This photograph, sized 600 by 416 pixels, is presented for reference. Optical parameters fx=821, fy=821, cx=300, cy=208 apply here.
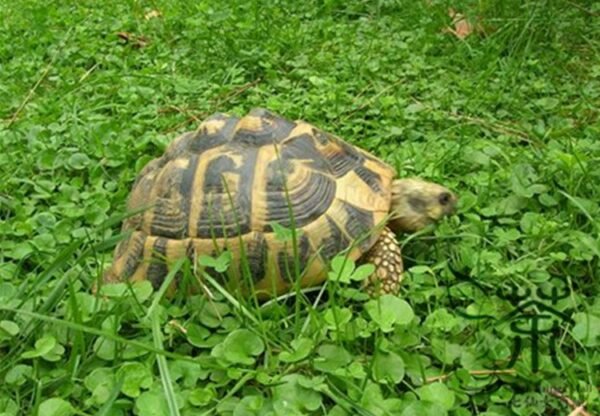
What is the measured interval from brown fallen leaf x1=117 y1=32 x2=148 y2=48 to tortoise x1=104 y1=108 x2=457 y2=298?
200cm

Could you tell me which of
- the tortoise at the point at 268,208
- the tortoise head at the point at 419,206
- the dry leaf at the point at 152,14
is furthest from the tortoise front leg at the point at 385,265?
the dry leaf at the point at 152,14

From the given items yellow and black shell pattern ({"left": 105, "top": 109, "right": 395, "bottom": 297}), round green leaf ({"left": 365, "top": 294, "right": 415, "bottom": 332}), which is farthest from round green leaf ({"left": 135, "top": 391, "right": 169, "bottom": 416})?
round green leaf ({"left": 365, "top": 294, "right": 415, "bottom": 332})

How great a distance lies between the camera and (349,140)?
3.20 meters

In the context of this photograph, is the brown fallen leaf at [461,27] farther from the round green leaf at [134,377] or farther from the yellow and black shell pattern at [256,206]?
the round green leaf at [134,377]

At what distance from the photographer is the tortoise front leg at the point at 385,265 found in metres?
2.25

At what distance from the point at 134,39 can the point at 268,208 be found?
7.89 feet

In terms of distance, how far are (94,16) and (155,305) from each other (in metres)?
3.04

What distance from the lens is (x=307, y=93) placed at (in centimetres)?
357

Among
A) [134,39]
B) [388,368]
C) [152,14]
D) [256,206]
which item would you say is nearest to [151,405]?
[388,368]

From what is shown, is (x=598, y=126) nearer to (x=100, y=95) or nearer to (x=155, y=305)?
(x=155, y=305)

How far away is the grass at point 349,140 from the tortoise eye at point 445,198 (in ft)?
0.28

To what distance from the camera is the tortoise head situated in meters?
2.45

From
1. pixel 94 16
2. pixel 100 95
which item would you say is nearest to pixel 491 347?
pixel 100 95

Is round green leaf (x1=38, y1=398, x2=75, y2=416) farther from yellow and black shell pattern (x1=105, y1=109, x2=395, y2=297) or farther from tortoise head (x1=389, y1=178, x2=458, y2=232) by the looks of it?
tortoise head (x1=389, y1=178, x2=458, y2=232)
